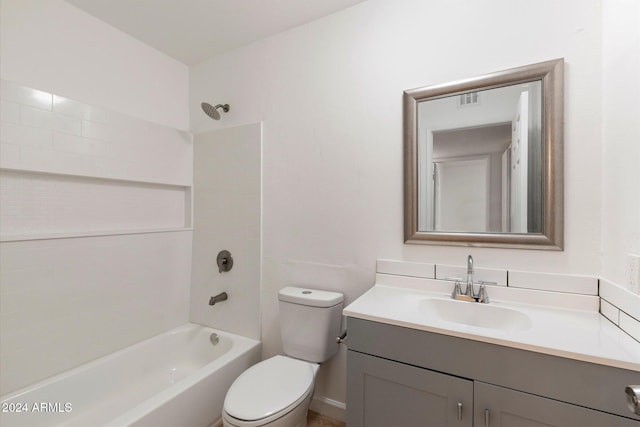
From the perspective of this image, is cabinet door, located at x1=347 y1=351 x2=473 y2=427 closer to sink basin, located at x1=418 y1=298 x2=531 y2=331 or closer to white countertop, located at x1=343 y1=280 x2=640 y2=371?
white countertop, located at x1=343 y1=280 x2=640 y2=371

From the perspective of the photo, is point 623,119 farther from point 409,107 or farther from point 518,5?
point 409,107

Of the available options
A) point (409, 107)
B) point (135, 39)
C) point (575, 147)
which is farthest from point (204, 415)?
point (135, 39)

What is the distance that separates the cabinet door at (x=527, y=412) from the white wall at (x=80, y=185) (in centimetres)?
206

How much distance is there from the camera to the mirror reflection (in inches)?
49.2

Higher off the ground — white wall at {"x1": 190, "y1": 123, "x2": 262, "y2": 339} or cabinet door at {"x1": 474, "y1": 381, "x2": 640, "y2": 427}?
white wall at {"x1": 190, "y1": 123, "x2": 262, "y2": 339}


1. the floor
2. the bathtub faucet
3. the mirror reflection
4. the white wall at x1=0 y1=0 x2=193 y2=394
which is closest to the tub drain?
the bathtub faucet

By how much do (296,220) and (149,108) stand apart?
4.58 feet

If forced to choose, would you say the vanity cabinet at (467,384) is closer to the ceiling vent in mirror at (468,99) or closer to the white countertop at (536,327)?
the white countertop at (536,327)

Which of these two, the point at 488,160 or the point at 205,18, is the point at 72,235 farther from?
the point at 488,160

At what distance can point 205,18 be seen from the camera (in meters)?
1.74

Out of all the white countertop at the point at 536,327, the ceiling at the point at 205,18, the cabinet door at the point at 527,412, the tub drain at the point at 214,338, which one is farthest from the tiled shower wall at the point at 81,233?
the cabinet door at the point at 527,412

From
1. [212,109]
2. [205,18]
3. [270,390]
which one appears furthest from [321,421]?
[205,18]

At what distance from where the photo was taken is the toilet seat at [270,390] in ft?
3.81

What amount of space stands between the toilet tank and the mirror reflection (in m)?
0.66
